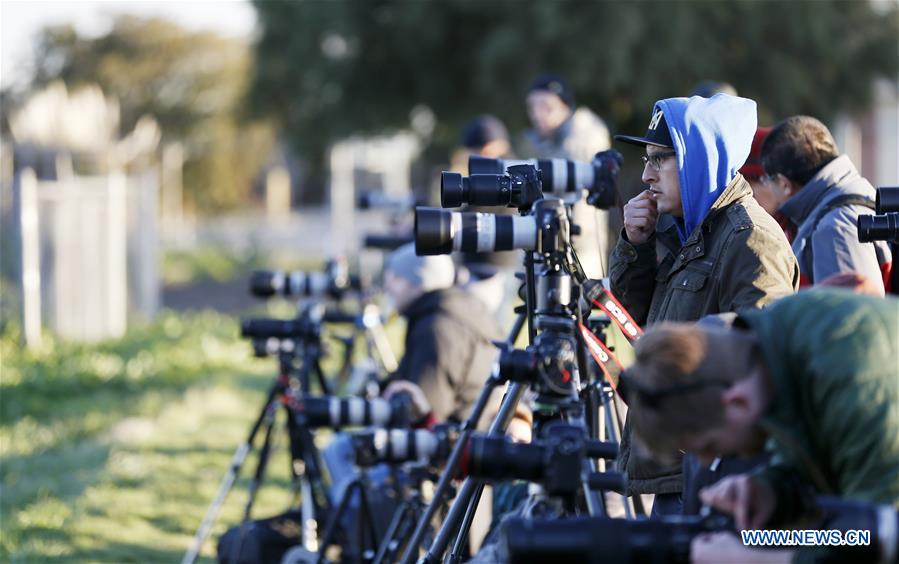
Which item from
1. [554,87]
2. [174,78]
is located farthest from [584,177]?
[174,78]

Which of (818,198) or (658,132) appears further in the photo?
(818,198)

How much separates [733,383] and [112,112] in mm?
16773

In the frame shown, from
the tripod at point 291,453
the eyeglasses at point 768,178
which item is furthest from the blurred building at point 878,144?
the eyeglasses at point 768,178

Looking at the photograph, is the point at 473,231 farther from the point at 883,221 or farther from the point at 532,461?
the point at 883,221

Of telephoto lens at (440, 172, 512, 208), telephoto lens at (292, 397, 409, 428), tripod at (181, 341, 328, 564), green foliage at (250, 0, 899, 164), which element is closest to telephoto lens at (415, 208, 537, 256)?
telephoto lens at (440, 172, 512, 208)

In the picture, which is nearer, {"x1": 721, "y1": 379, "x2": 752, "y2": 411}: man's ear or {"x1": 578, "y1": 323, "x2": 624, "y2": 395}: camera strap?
{"x1": 721, "y1": 379, "x2": 752, "y2": 411}: man's ear

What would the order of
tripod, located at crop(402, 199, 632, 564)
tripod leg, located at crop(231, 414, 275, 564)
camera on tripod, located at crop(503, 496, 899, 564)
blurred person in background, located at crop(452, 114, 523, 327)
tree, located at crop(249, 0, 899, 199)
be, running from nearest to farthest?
camera on tripod, located at crop(503, 496, 899, 564) < tripod, located at crop(402, 199, 632, 564) < tripod leg, located at crop(231, 414, 275, 564) < blurred person in background, located at crop(452, 114, 523, 327) < tree, located at crop(249, 0, 899, 199)

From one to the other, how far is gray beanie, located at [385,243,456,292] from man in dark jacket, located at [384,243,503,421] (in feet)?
0.23

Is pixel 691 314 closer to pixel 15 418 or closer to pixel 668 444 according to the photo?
pixel 668 444

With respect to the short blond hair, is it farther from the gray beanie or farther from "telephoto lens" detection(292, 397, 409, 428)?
the gray beanie

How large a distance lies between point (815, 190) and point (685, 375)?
7.08 ft

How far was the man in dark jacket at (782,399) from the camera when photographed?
190cm

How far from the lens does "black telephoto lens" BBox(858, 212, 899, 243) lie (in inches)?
124

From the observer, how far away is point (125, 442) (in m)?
7.69
